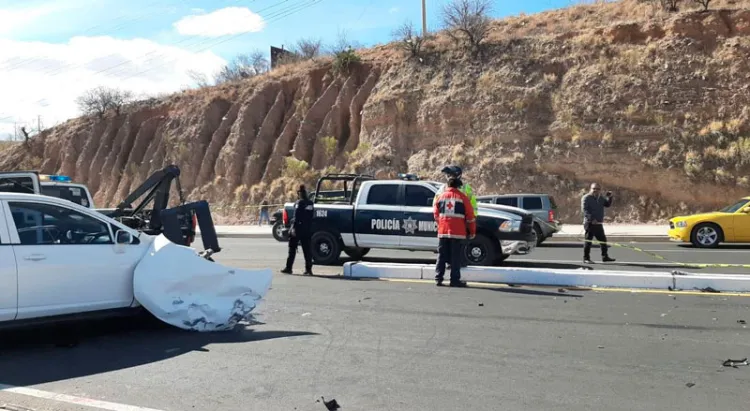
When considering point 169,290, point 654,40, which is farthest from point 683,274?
point 654,40

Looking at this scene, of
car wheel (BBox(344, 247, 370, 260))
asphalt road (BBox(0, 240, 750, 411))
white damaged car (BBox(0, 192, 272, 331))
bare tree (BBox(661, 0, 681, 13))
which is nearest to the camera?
asphalt road (BBox(0, 240, 750, 411))

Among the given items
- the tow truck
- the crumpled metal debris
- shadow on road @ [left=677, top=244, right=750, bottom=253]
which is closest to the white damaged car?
the tow truck

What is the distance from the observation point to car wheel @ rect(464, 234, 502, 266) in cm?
1288

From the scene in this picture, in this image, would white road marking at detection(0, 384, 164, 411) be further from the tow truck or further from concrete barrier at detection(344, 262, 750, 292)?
concrete barrier at detection(344, 262, 750, 292)

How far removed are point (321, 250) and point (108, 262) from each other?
702cm

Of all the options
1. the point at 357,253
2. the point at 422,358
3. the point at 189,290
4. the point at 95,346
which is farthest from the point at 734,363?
the point at 357,253

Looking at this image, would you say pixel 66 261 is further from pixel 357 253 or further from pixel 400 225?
pixel 357 253

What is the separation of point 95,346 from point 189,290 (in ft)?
3.77

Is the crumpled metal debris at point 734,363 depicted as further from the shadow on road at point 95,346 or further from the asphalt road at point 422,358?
the shadow on road at point 95,346

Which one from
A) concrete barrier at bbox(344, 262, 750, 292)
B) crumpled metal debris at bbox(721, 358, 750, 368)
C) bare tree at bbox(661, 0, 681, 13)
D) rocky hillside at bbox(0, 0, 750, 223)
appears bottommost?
crumpled metal debris at bbox(721, 358, 750, 368)

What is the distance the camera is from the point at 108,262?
743 cm

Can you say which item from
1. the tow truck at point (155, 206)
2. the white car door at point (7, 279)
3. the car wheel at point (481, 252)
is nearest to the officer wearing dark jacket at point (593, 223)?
the car wheel at point (481, 252)

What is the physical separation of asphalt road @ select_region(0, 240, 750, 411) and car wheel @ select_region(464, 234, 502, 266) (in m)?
3.37

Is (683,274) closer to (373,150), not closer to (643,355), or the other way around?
(643,355)
